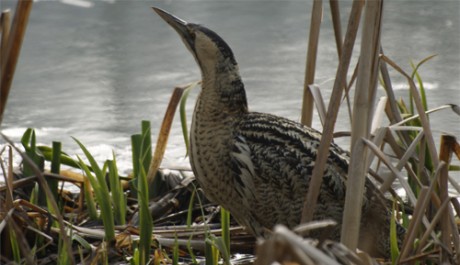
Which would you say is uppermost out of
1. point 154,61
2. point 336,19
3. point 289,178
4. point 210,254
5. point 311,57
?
point 336,19

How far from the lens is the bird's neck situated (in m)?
2.42

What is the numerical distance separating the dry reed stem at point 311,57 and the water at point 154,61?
14.6 inches

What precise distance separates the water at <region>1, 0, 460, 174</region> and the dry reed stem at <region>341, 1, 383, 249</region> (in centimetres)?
122

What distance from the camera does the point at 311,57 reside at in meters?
2.61

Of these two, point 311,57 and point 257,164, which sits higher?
point 311,57

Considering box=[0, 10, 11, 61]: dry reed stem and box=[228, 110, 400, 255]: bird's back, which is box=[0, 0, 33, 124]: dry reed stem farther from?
box=[228, 110, 400, 255]: bird's back

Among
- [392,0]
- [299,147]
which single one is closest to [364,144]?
[299,147]

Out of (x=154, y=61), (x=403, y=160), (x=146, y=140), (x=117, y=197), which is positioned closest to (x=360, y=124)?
(x=403, y=160)

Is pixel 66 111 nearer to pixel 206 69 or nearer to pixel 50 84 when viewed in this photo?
pixel 50 84

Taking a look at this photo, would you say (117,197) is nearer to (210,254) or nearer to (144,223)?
(144,223)

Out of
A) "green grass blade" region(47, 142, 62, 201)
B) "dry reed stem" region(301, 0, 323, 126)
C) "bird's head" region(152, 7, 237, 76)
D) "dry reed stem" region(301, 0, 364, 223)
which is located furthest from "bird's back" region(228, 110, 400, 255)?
"green grass blade" region(47, 142, 62, 201)

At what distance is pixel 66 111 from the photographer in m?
3.47

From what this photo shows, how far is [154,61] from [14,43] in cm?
231

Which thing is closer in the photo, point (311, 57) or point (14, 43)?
point (14, 43)
